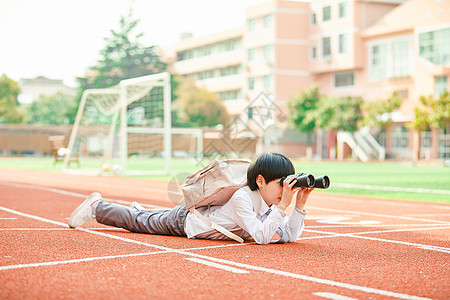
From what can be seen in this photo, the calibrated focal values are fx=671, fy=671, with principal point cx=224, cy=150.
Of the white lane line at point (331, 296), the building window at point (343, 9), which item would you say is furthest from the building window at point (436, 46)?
the white lane line at point (331, 296)

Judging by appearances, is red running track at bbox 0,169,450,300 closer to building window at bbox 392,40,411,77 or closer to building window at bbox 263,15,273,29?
building window at bbox 392,40,411,77

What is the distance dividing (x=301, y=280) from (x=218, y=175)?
65.9 inches

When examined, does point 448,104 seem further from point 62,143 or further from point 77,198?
point 77,198

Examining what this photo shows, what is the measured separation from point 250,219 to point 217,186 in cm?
40

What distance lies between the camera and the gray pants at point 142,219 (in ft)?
19.9

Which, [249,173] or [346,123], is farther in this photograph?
[346,123]

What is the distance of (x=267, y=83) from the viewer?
59688 mm

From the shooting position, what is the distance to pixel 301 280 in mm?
4117

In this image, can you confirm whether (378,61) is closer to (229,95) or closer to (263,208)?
(229,95)

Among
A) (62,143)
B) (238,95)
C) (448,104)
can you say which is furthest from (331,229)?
(238,95)

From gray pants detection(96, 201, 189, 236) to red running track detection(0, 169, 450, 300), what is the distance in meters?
0.10

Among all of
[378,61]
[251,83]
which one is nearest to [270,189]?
[378,61]

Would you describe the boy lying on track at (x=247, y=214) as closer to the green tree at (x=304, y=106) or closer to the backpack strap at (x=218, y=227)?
the backpack strap at (x=218, y=227)

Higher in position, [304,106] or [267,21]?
[267,21]
